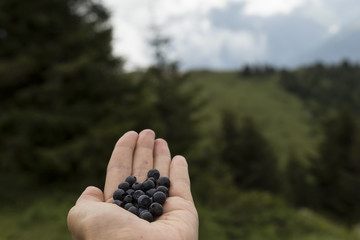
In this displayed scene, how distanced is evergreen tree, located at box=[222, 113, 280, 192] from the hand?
107 ft

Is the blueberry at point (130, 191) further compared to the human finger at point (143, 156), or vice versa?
the human finger at point (143, 156)

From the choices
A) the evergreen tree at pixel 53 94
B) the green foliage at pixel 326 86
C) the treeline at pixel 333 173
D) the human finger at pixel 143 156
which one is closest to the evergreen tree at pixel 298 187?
the treeline at pixel 333 173

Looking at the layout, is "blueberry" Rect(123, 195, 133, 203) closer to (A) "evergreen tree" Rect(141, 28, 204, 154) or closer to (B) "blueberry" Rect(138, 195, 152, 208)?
(B) "blueberry" Rect(138, 195, 152, 208)

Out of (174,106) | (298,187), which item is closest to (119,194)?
(174,106)

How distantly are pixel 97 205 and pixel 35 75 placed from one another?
11.1 meters

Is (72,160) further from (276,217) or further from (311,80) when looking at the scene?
(311,80)

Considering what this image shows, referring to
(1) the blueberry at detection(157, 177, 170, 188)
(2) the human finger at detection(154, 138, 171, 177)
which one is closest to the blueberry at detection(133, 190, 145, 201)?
(1) the blueberry at detection(157, 177, 170, 188)

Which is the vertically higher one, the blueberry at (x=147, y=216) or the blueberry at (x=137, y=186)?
the blueberry at (x=137, y=186)

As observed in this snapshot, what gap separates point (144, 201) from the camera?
10.2ft

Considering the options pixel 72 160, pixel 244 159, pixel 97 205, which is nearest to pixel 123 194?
pixel 97 205

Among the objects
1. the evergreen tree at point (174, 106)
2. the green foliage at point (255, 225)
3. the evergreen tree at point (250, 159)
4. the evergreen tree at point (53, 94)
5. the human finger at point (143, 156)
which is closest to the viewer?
the human finger at point (143, 156)

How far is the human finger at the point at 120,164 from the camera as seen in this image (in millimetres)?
3625

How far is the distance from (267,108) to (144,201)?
8571cm

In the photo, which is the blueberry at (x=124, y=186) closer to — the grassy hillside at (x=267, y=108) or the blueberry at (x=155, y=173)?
the blueberry at (x=155, y=173)
